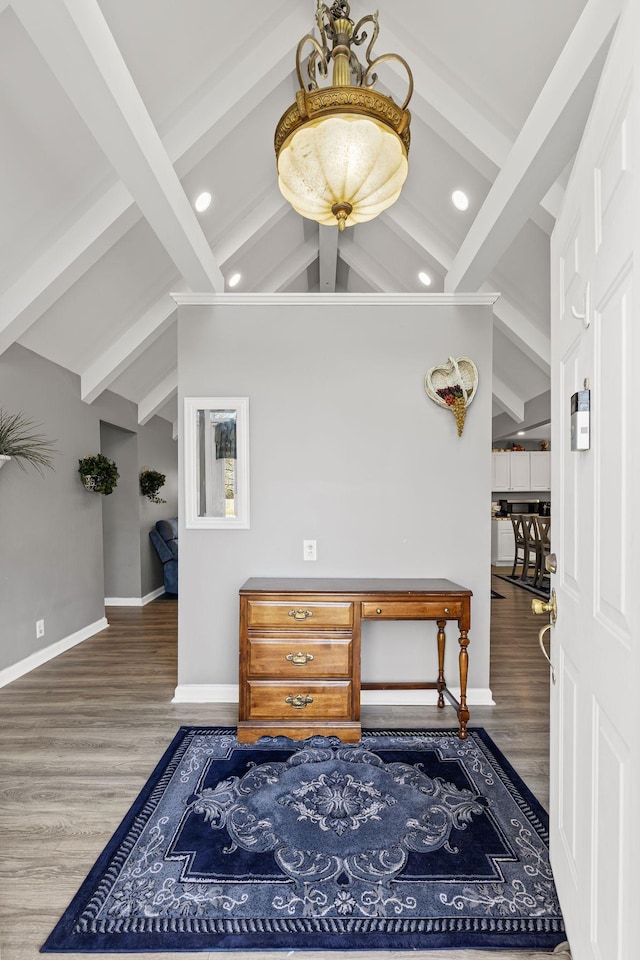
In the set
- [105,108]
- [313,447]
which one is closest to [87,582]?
[313,447]

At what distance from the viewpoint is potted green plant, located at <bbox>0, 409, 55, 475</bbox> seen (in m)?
3.38

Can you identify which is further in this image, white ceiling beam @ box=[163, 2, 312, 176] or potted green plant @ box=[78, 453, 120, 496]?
potted green plant @ box=[78, 453, 120, 496]

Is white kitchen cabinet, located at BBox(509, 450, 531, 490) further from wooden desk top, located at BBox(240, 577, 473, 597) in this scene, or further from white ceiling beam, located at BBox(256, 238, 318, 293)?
wooden desk top, located at BBox(240, 577, 473, 597)

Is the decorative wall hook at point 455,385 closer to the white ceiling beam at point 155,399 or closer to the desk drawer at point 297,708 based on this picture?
the desk drawer at point 297,708

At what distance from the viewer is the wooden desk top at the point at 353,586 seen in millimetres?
2740

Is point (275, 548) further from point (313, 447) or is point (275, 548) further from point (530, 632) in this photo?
point (530, 632)

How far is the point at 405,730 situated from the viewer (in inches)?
112

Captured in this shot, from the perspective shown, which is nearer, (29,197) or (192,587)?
(29,197)

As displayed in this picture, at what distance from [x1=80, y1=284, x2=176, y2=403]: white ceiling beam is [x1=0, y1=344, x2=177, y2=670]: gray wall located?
0.12 m

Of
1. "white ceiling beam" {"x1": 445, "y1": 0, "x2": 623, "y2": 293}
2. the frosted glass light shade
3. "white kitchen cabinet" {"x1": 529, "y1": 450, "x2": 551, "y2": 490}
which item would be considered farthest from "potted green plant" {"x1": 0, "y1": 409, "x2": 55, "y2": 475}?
"white kitchen cabinet" {"x1": 529, "y1": 450, "x2": 551, "y2": 490}

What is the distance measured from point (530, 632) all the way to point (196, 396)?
3.91m

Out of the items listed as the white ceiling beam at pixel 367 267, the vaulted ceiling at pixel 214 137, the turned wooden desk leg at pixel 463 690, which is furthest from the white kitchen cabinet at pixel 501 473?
the turned wooden desk leg at pixel 463 690

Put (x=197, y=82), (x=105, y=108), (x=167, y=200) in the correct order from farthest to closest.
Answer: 1. (x=197, y=82)
2. (x=167, y=200)
3. (x=105, y=108)

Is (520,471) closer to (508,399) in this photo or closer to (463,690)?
(508,399)
